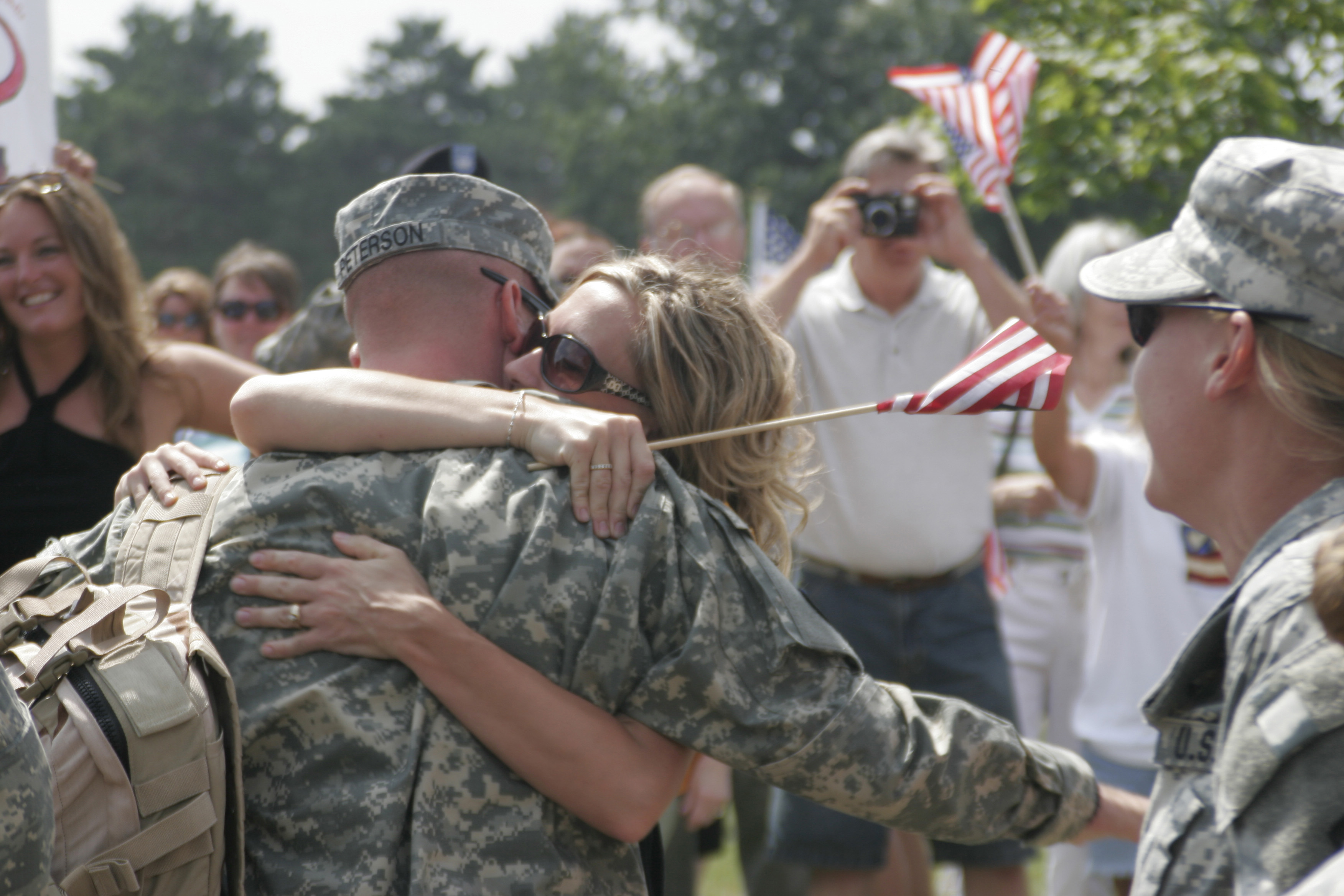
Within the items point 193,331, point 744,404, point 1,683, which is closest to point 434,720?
point 1,683

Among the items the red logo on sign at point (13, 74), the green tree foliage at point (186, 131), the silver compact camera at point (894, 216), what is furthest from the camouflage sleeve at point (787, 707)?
the green tree foliage at point (186, 131)

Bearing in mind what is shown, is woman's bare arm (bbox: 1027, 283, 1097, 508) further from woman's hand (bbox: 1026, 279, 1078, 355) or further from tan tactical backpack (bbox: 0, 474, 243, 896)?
tan tactical backpack (bbox: 0, 474, 243, 896)

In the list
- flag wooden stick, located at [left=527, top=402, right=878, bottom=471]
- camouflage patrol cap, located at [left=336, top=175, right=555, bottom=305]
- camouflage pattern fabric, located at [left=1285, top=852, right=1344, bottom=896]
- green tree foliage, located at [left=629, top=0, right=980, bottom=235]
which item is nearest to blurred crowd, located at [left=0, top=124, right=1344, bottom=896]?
camouflage patrol cap, located at [left=336, top=175, right=555, bottom=305]

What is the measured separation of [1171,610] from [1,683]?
363cm

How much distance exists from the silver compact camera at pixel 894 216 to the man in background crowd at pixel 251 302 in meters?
3.11

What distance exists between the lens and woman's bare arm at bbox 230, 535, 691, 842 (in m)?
1.78

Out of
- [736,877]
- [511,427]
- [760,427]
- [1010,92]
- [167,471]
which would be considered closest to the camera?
[511,427]

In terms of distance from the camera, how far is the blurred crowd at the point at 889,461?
3.40 meters

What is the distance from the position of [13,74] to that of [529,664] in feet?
9.86

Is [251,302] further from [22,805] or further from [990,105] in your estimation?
[22,805]

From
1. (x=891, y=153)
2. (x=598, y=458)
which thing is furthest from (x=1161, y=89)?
(x=598, y=458)

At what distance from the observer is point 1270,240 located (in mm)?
1572

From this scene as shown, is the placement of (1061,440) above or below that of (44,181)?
below

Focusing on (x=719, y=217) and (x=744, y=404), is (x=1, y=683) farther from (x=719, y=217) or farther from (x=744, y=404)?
(x=719, y=217)
